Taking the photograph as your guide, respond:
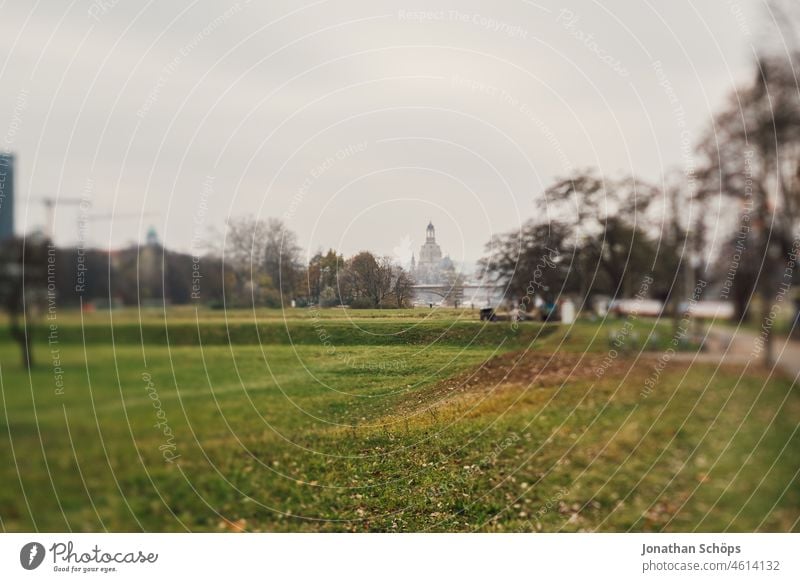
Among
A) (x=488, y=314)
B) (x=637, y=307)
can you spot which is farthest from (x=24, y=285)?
(x=637, y=307)

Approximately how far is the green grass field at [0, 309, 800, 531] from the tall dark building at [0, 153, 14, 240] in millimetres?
682

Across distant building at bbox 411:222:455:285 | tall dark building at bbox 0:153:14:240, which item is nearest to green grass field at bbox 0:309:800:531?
distant building at bbox 411:222:455:285

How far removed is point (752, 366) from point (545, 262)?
1606 millimetres

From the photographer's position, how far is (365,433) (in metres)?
4.66

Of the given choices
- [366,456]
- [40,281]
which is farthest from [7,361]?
[366,456]

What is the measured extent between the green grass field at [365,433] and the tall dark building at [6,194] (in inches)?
26.8

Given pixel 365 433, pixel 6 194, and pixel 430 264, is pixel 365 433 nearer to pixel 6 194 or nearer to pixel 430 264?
pixel 430 264

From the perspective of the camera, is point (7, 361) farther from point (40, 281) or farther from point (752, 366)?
point (752, 366)

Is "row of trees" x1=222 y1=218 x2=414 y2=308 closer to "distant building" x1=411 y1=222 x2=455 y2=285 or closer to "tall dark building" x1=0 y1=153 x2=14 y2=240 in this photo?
"distant building" x1=411 y1=222 x2=455 y2=285
